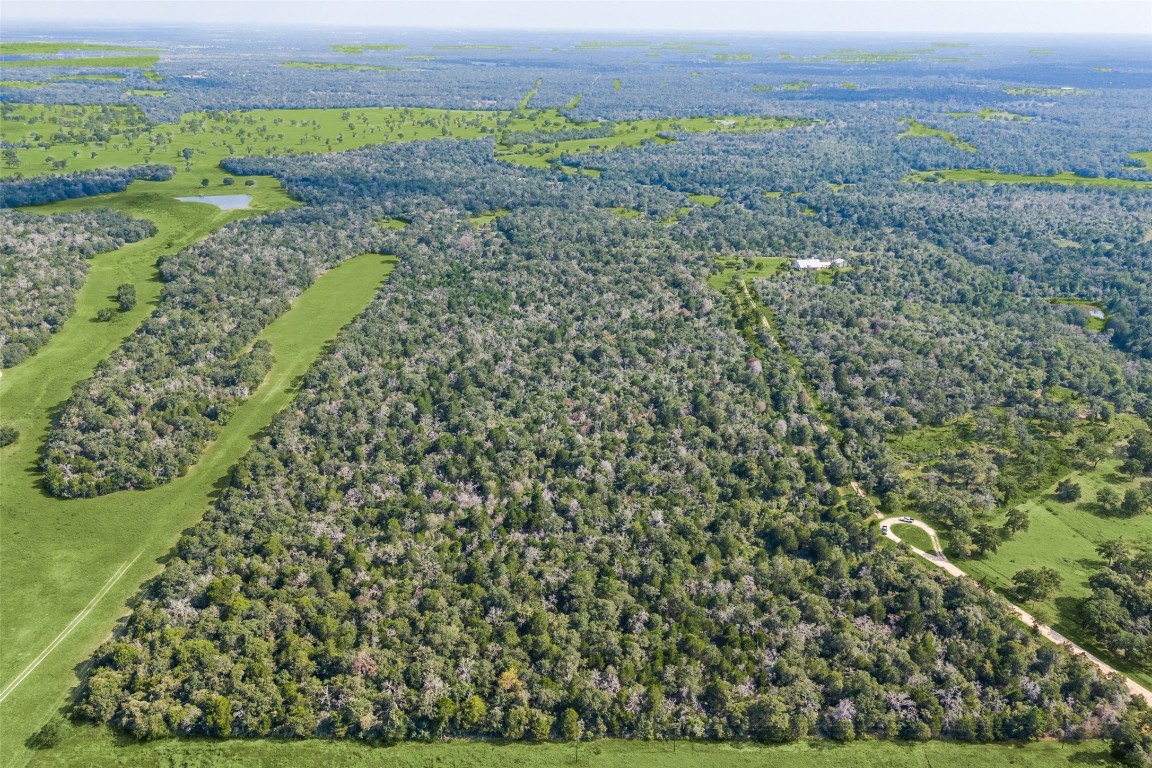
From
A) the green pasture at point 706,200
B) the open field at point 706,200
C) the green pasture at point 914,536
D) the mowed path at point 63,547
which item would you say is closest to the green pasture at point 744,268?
the green pasture at point 706,200

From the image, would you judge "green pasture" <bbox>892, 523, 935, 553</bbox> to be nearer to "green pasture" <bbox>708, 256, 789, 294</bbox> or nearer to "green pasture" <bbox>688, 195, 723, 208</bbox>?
"green pasture" <bbox>708, 256, 789, 294</bbox>

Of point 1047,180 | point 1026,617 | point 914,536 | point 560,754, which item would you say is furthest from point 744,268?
point 1047,180

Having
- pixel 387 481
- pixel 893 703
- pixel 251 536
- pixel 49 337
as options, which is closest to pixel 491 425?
pixel 387 481

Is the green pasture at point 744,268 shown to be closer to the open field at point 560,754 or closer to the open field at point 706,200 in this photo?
the open field at point 706,200

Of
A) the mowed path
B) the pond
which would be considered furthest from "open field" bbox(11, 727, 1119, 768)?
the pond

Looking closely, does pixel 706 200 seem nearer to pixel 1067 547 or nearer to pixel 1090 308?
pixel 1090 308

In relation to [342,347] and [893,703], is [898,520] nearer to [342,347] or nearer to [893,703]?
[893,703]

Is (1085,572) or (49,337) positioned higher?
(49,337)
